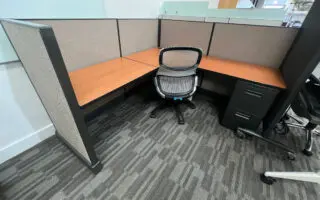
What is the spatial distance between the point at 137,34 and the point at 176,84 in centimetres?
95

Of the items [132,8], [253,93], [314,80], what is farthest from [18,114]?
[314,80]

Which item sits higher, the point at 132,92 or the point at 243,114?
the point at 243,114

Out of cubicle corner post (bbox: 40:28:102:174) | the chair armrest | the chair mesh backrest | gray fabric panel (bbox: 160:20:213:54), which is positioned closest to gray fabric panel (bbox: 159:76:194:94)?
the chair mesh backrest

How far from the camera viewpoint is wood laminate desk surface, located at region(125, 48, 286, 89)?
1.28m

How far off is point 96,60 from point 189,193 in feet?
5.24

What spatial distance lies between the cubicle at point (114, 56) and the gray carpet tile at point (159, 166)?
0.18 metres

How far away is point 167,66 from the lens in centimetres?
137

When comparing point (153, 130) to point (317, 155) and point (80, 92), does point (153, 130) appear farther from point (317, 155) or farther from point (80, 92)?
point (317, 155)

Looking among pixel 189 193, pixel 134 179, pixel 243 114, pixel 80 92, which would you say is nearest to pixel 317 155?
pixel 243 114

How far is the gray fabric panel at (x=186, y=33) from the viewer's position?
1797 millimetres

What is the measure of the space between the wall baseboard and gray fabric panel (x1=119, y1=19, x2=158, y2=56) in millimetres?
1242

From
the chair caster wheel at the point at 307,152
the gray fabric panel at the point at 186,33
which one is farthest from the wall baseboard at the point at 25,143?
the chair caster wheel at the point at 307,152

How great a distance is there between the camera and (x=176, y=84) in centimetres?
152

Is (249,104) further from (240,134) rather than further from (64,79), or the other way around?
(64,79)
